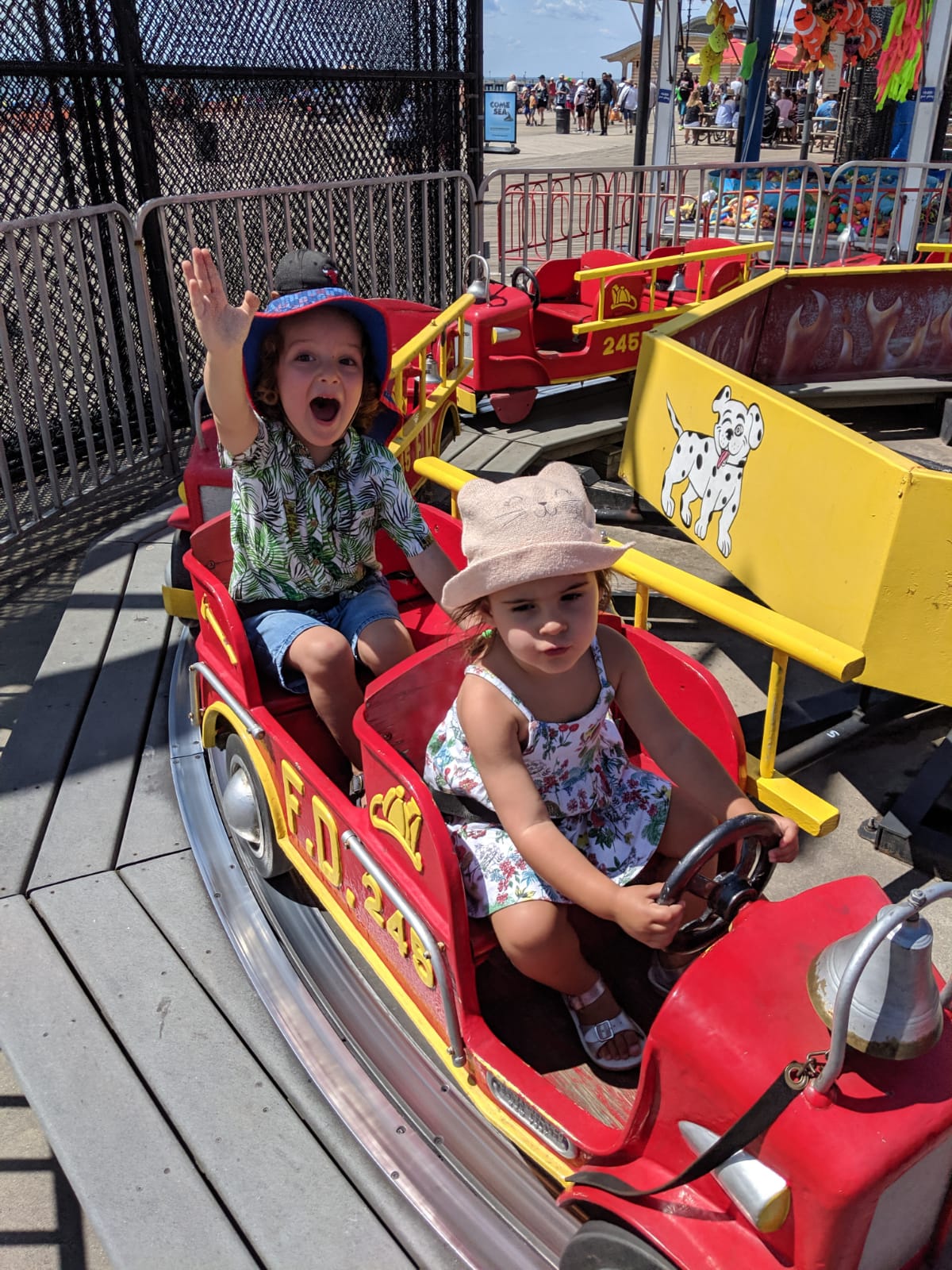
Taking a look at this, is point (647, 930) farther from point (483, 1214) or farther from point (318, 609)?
point (318, 609)

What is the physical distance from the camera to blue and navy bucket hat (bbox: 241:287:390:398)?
91.4 inches

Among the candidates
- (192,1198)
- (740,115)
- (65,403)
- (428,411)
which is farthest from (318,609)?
(740,115)

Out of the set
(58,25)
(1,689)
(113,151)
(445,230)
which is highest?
(58,25)

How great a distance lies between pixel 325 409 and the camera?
2.43m

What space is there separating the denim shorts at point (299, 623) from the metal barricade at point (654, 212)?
5.33 meters

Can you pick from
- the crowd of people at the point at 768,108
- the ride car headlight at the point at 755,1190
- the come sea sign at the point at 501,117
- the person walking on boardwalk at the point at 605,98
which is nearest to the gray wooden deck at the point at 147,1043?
the ride car headlight at the point at 755,1190

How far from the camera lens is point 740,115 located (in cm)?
1512

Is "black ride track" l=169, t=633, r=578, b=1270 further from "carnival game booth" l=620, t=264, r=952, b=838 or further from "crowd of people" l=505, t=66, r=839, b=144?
"crowd of people" l=505, t=66, r=839, b=144

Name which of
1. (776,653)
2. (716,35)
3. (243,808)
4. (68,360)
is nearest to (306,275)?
(243,808)

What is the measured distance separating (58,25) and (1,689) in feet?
11.2

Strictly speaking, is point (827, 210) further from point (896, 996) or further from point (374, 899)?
point (896, 996)

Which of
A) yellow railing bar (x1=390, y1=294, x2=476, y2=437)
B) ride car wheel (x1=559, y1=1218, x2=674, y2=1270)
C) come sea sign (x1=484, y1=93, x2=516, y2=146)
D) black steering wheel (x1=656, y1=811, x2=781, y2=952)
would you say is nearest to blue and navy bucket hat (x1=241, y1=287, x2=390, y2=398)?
yellow railing bar (x1=390, y1=294, x2=476, y2=437)

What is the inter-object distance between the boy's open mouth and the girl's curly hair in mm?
703

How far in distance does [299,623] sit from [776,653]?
46.4 inches
